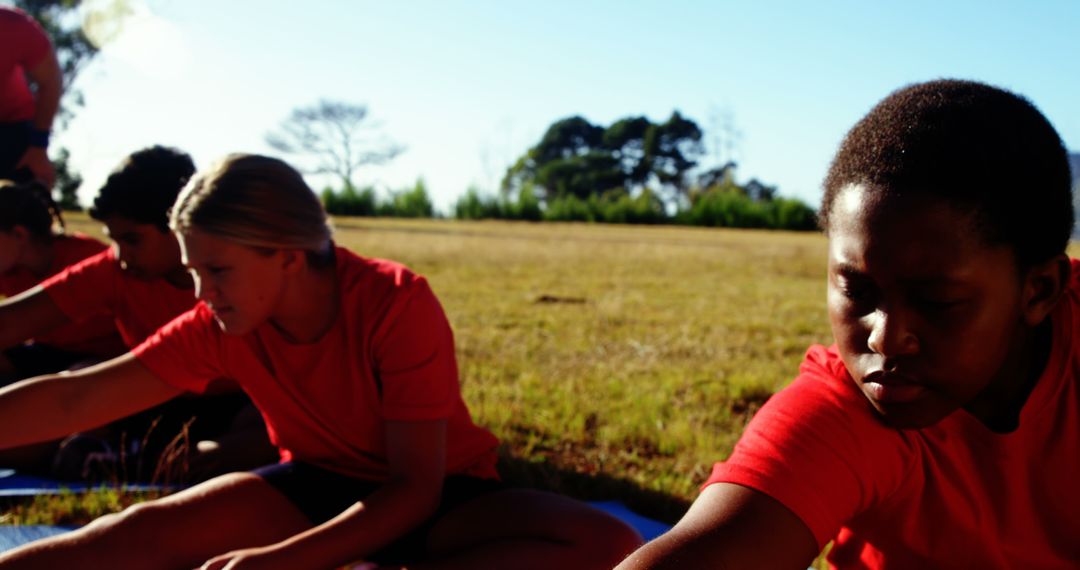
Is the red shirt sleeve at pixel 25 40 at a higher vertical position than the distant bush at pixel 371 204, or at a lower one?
higher

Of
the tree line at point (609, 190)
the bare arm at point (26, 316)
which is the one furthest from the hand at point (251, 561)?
the tree line at point (609, 190)

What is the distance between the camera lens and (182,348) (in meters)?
2.22

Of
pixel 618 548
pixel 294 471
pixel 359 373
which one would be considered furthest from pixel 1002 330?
pixel 294 471

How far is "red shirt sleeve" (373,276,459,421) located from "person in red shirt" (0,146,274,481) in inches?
44.7

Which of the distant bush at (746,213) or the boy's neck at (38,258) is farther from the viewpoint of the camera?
the distant bush at (746,213)

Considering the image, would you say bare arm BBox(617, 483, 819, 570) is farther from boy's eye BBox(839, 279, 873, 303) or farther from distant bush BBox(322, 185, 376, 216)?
distant bush BBox(322, 185, 376, 216)

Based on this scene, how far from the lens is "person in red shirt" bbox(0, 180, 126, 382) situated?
11.2 feet

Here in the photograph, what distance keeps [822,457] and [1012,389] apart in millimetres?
355

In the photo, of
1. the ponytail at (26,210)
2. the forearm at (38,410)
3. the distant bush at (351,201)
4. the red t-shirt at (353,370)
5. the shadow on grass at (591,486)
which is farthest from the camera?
the distant bush at (351,201)

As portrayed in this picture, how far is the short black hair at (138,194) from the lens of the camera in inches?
108

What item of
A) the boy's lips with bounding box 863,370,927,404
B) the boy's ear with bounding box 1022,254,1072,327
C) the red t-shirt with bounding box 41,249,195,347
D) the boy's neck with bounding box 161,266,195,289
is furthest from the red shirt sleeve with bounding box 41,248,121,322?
the boy's ear with bounding box 1022,254,1072,327

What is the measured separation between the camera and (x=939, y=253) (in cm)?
114

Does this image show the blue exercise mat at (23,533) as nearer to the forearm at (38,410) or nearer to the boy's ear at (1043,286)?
the forearm at (38,410)

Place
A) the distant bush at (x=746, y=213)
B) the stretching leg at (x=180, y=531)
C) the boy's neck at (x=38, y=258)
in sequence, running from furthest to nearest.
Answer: the distant bush at (x=746, y=213)
the boy's neck at (x=38, y=258)
the stretching leg at (x=180, y=531)
